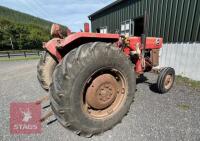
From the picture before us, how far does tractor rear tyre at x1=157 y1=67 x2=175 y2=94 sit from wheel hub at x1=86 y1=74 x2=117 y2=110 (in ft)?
5.79

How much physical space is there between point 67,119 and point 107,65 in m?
0.96

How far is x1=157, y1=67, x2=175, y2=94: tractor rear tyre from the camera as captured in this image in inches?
142

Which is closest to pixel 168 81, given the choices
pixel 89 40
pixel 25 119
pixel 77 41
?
pixel 89 40

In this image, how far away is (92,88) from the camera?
2152 mm

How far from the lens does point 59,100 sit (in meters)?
1.86

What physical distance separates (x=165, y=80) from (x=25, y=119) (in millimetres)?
3390

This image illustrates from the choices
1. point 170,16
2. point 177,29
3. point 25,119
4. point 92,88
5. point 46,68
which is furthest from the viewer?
point 170,16

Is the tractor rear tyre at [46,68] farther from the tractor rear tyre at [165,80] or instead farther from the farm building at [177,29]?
the tractor rear tyre at [165,80]

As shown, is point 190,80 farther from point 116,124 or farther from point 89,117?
point 89,117

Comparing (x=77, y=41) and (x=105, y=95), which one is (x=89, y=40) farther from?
(x=105, y=95)

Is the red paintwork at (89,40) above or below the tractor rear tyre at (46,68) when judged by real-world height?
above

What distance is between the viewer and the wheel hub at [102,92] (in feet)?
7.08

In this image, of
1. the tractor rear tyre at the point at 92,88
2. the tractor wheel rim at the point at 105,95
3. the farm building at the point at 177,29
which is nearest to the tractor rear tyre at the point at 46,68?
the tractor rear tyre at the point at 92,88

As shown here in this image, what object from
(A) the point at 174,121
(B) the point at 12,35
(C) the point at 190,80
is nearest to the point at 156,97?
(A) the point at 174,121
